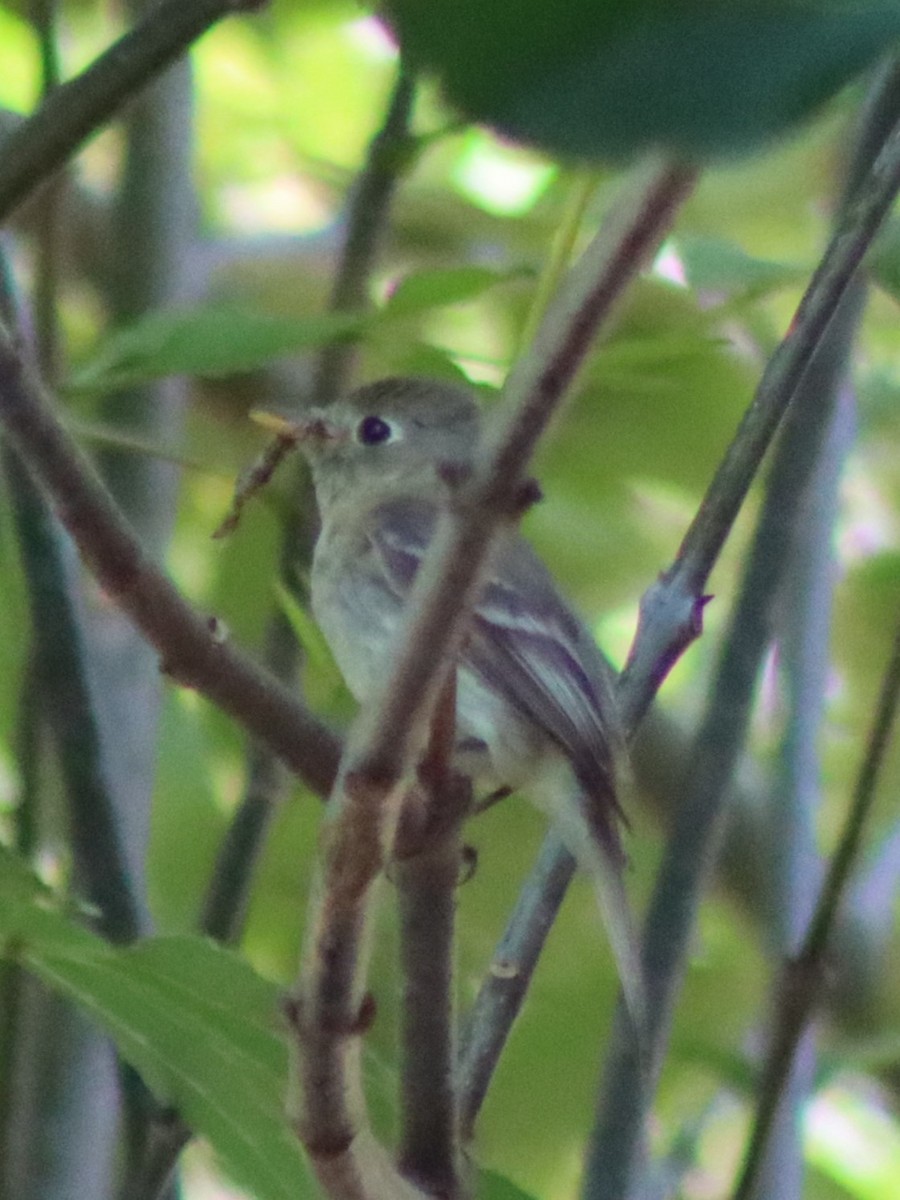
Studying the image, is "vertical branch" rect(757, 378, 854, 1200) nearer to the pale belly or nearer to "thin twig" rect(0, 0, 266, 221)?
the pale belly

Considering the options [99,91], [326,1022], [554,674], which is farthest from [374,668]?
[326,1022]

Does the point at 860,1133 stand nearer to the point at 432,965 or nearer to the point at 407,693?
the point at 432,965

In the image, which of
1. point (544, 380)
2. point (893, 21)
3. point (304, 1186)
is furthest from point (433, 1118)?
point (893, 21)

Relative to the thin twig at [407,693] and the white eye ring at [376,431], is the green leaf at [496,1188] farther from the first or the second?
the white eye ring at [376,431]

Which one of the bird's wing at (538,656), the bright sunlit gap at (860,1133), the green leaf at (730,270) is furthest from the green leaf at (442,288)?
the bright sunlit gap at (860,1133)

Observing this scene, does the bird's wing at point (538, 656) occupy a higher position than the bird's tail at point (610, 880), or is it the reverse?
the bird's wing at point (538, 656)

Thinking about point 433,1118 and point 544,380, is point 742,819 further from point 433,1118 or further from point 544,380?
point 544,380

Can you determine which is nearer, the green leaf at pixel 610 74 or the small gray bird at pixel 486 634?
the green leaf at pixel 610 74

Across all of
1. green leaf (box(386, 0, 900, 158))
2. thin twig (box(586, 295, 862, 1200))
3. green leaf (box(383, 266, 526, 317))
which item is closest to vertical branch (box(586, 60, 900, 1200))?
thin twig (box(586, 295, 862, 1200))
